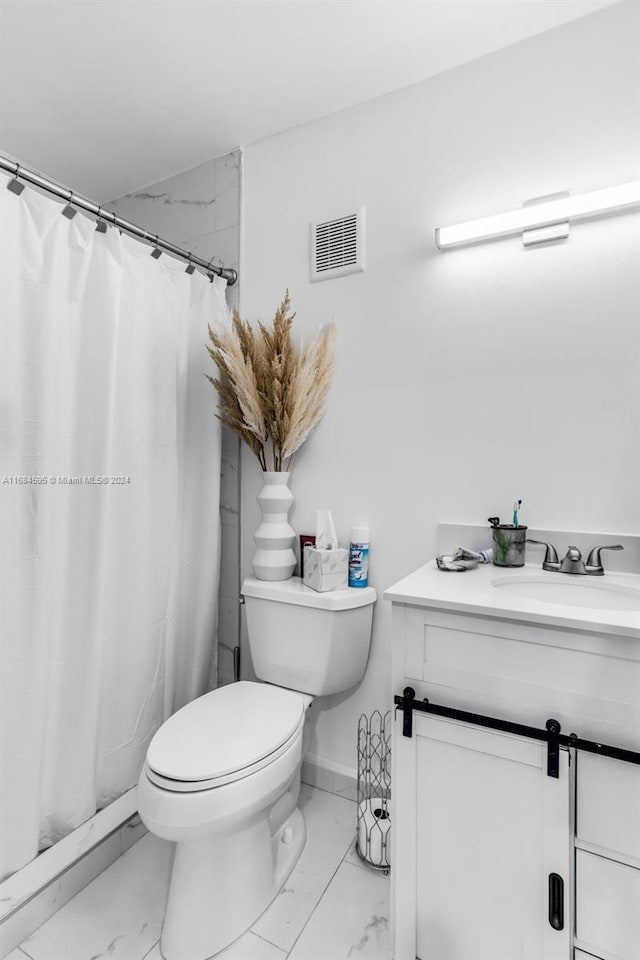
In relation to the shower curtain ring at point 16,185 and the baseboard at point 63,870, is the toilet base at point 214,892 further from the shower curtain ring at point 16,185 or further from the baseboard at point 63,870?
the shower curtain ring at point 16,185

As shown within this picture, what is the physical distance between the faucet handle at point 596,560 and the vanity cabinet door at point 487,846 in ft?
1.58

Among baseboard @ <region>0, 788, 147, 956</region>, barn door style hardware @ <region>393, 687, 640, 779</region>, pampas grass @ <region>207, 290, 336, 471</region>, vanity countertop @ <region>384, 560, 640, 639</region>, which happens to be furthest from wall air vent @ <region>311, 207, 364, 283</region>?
baseboard @ <region>0, 788, 147, 956</region>

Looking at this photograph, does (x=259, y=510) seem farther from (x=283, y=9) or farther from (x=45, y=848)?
(x=283, y=9)

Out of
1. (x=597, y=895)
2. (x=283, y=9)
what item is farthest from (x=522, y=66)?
(x=597, y=895)

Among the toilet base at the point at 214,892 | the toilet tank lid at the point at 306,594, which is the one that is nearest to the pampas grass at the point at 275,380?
the toilet tank lid at the point at 306,594

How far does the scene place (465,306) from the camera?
140 cm

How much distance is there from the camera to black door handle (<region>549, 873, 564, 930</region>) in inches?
33.1

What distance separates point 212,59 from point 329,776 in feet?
7.53

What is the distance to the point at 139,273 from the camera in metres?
1.45

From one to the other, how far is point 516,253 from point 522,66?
0.52 metres

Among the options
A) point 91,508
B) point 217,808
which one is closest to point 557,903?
point 217,808

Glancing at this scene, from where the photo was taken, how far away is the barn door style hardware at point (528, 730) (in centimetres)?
82

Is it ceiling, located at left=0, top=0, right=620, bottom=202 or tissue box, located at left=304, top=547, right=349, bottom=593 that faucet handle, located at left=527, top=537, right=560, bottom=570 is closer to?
tissue box, located at left=304, top=547, right=349, bottom=593

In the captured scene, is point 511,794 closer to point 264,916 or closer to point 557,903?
point 557,903
